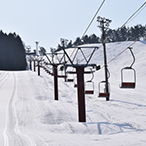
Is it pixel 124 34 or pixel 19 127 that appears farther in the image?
pixel 124 34

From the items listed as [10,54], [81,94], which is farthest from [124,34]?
[81,94]

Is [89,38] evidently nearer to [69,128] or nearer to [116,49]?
[116,49]

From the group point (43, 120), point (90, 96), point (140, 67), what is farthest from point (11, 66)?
point (43, 120)

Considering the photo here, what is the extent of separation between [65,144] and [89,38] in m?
104

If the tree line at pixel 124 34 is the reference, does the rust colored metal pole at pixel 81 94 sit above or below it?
below

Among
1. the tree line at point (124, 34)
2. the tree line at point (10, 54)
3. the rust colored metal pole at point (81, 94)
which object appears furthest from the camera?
the tree line at point (124, 34)

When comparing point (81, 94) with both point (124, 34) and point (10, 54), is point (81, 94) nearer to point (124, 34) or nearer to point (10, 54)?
point (10, 54)

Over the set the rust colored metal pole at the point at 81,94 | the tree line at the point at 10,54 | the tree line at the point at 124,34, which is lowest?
the rust colored metal pole at the point at 81,94

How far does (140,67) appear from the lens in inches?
1633

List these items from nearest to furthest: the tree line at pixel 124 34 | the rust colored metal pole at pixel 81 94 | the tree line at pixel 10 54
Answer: the rust colored metal pole at pixel 81 94 < the tree line at pixel 10 54 < the tree line at pixel 124 34

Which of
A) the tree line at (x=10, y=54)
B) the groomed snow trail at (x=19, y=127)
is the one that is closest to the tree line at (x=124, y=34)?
the tree line at (x=10, y=54)

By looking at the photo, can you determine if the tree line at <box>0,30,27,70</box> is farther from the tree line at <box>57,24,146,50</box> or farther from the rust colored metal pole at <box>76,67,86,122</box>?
the rust colored metal pole at <box>76,67,86,122</box>

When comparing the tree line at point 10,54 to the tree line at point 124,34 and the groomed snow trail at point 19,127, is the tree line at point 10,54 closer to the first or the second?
the tree line at point 124,34

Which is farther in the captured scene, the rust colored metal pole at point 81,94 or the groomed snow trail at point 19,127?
the rust colored metal pole at point 81,94
